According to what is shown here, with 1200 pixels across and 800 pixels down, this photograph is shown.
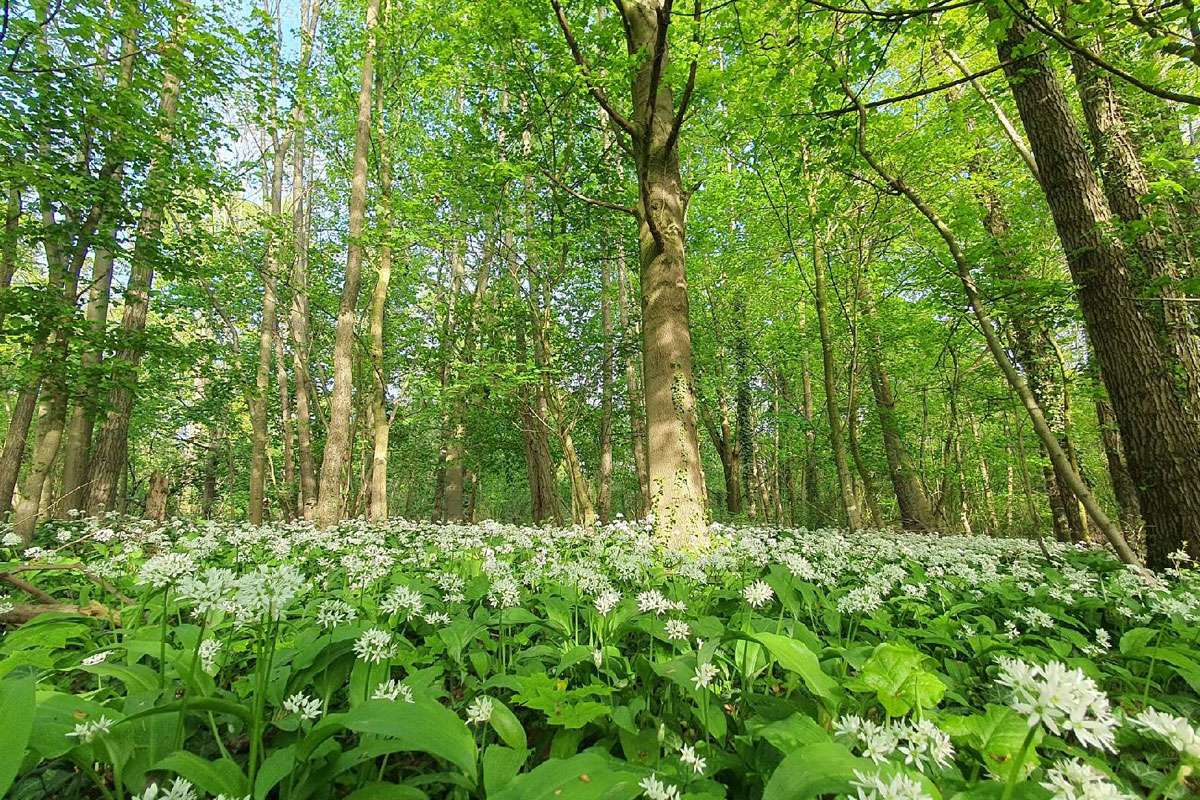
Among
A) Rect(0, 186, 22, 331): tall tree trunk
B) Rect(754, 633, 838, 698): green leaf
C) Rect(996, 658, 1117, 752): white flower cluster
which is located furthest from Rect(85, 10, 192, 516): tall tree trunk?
Rect(996, 658, 1117, 752): white flower cluster

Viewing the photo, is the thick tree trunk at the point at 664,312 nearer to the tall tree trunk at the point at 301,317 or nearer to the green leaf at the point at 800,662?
the green leaf at the point at 800,662

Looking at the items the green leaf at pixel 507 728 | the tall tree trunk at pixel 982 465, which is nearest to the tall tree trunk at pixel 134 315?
the green leaf at pixel 507 728

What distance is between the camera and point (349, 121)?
45.0 ft

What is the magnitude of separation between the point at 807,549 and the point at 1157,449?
3565 millimetres

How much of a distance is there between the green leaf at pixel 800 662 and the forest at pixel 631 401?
1 centimetres

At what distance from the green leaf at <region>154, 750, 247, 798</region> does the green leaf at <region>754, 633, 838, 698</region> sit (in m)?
1.41

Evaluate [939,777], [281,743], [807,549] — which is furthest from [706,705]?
[807,549]

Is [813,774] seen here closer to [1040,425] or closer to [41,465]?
[1040,425]

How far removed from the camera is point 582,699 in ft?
6.00

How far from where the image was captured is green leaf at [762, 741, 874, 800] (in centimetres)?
105

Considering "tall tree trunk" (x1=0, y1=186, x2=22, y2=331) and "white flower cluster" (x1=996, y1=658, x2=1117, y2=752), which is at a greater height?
"tall tree trunk" (x1=0, y1=186, x2=22, y2=331)

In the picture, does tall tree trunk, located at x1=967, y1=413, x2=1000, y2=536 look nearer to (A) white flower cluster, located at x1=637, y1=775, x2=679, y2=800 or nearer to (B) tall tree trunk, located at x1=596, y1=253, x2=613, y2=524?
(B) tall tree trunk, located at x1=596, y1=253, x2=613, y2=524

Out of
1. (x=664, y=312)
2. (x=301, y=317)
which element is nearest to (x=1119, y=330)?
(x=664, y=312)

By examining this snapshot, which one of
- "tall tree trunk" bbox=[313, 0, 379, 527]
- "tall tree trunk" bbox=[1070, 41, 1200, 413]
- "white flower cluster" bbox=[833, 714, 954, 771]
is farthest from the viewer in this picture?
Result: "tall tree trunk" bbox=[313, 0, 379, 527]
